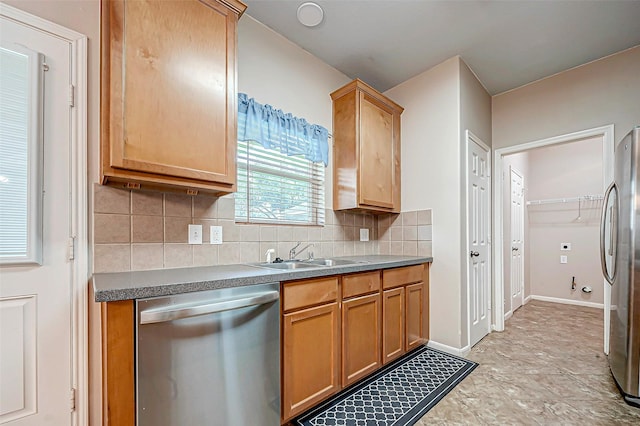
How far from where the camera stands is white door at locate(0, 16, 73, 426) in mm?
1279

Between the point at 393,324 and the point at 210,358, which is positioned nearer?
the point at 210,358

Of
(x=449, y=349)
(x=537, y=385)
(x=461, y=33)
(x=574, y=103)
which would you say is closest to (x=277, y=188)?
(x=461, y=33)

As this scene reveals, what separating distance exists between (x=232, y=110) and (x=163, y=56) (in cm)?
41

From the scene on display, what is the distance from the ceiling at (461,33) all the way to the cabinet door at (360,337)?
212 cm

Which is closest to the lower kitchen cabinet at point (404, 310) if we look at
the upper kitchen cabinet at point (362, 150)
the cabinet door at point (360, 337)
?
the cabinet door at point (360, 337)

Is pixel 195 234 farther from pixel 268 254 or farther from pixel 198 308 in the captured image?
pixel 198 308

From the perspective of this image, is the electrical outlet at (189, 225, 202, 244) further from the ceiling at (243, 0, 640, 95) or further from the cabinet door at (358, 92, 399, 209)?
the ceiling at (243, 0, 640, 95)

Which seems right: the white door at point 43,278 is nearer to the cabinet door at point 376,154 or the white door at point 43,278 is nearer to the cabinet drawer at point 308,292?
the cabinet drawer at point 308,292

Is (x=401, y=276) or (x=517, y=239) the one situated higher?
(x=517, y=239)

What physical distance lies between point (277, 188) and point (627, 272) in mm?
2491

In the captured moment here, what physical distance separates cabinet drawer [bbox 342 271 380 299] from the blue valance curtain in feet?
3.68

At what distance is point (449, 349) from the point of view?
2.63m

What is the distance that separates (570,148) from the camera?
462 cm

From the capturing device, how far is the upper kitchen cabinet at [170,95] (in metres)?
1.33
